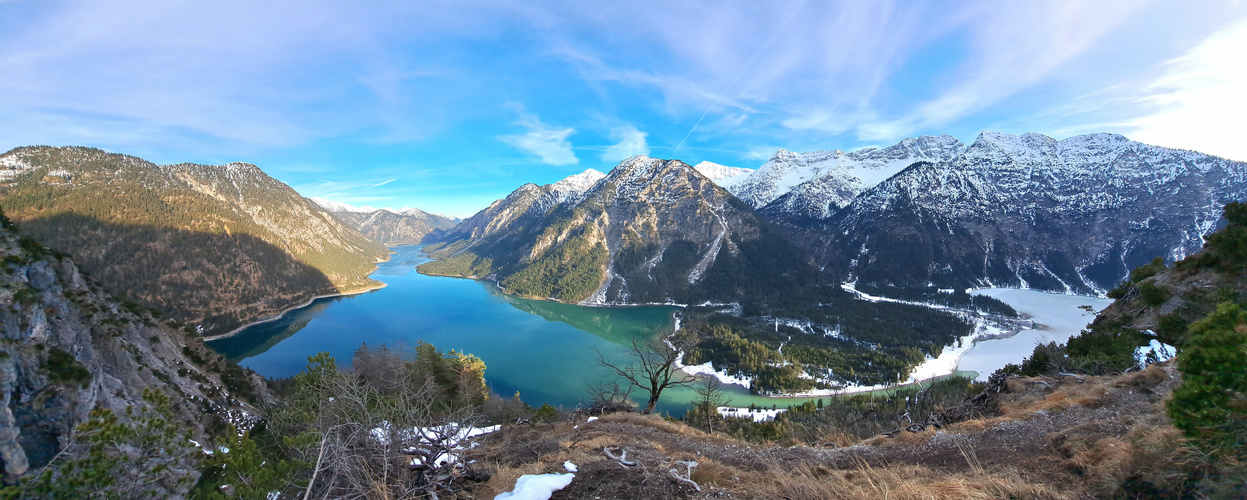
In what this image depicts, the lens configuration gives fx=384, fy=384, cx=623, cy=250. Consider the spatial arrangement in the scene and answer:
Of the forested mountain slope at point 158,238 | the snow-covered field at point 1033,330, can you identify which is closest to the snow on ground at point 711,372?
the snow-covered field at point 1033,330

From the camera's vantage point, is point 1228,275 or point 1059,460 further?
point 1228,275

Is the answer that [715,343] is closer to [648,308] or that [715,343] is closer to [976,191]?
[648,308]

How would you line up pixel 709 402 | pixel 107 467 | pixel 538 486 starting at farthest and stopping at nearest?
pixel 709 402 → pixel 538 486 → pixel 107 467

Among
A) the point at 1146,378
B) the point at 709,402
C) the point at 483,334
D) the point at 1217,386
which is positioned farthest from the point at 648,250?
the point at 1217,386

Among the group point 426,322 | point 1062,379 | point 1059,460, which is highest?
point 1059,460

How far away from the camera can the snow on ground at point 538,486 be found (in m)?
3.24

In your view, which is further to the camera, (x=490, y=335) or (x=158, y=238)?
(x=158, y=238)

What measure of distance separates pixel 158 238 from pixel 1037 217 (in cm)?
25180

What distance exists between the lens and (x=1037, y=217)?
142750mm

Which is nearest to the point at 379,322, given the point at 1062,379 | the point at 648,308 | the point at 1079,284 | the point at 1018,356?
the point at 648,308

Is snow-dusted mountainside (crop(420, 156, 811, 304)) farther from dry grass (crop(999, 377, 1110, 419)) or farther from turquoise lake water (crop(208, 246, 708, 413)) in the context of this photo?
dry grass (crop(999, 377, 1110, 419))

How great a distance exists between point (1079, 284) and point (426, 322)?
186m

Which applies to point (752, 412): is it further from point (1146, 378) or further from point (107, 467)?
point (107, 467)

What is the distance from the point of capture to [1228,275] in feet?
41.8
